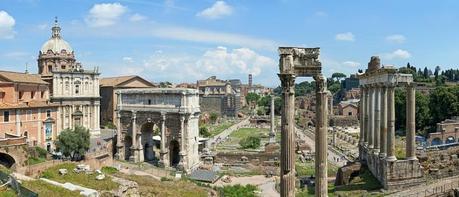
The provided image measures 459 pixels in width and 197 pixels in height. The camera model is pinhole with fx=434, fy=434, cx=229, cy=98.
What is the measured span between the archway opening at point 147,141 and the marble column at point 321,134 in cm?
3068

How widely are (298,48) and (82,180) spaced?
759 inches

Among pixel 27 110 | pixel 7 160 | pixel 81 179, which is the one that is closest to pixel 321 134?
pixel 81 179

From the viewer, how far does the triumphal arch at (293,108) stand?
14883 mm

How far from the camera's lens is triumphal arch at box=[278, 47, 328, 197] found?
14.9 meters

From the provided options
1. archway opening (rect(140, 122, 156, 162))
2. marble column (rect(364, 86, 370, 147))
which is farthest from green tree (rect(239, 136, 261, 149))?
marble column (rect(364, 86, 370, 147))

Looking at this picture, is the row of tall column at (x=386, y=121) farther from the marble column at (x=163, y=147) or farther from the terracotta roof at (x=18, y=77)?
the terracotta roof at (x=18, y=77)

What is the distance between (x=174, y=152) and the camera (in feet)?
144

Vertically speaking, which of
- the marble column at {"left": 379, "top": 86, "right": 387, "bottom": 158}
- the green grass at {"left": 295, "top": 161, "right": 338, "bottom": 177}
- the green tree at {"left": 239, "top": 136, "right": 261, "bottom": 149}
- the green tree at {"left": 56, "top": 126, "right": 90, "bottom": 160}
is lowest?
the green grass at {"left": 295, "top": 161, "right": 338, "bottom": 177}

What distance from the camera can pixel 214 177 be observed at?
37.4 m

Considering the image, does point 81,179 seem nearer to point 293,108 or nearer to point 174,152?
point 174,152

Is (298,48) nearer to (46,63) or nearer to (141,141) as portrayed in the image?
(141,141)

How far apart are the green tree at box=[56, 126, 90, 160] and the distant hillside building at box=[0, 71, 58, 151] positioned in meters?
4.34

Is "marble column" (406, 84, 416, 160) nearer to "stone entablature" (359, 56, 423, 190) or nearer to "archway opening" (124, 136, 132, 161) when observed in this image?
"stone entablature" (359, 56, 423, 190)

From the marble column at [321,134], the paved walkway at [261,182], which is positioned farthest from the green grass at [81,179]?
the marble column at [321,134]
